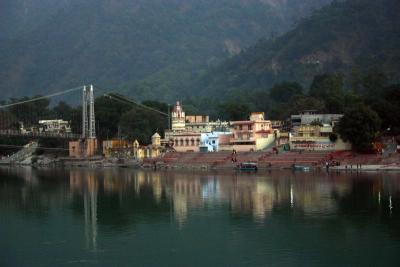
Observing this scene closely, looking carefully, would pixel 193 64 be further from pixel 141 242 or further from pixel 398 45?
pixel 141 242

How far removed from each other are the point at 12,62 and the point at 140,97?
169ft

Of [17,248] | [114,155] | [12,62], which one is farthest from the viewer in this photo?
[12,62]

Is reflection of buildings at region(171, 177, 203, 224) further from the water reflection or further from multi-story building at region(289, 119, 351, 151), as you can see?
multi-story building at region(289, 119, 351, 151)

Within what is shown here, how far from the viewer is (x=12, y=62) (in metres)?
143

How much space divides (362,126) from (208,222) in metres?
17.8

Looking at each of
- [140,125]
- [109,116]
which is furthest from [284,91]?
[140,125]

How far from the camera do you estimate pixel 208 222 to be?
20203mm

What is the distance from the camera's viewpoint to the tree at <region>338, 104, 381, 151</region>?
36031mm

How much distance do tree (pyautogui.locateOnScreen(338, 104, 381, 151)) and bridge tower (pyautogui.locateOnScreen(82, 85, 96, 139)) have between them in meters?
19.0

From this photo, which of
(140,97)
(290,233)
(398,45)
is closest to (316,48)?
(398,45)

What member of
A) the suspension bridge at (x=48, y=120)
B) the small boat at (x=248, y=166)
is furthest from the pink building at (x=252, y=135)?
the suspension bridge at (x=48, y=120)

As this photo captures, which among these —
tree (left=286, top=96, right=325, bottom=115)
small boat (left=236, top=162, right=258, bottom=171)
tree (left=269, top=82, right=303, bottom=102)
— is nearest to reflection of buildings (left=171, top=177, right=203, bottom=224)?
small boat (left=236, top=162, right=258, bottom=171)

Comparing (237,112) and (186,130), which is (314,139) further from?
(237,112)

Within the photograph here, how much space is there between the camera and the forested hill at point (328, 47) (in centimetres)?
8181
